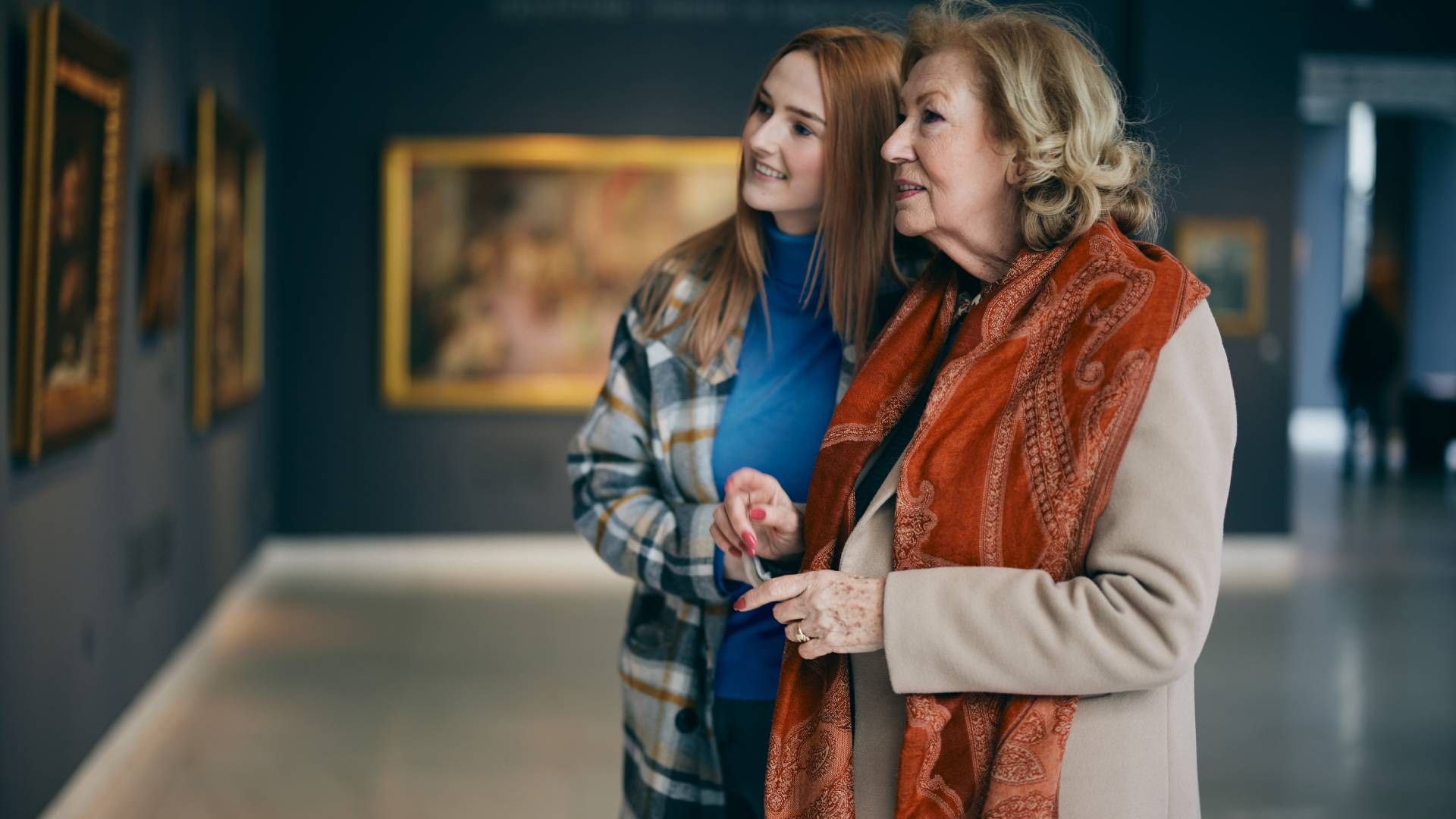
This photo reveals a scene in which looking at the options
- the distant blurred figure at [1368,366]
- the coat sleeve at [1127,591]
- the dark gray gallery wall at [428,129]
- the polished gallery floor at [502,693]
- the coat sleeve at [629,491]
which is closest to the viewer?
the coat sleeve at [1127,591]

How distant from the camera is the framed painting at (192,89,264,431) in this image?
297 inches

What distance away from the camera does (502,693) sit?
271 inches

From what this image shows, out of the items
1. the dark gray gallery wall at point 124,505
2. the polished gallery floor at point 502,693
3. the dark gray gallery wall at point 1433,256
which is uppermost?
the dark gray gallery wall at point 1433,256

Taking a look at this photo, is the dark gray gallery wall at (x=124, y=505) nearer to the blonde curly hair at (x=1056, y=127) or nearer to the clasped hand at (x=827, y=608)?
the clasped hand at (x=827, y=608)

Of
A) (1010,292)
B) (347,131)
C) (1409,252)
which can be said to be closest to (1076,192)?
(1010,292)

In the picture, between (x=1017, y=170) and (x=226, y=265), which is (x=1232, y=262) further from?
(x=1017, y=170)

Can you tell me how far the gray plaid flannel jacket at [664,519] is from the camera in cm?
263

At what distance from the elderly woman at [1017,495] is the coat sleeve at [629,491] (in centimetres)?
45

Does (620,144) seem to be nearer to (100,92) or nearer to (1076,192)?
(100,92)

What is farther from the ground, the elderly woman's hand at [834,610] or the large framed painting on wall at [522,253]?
the large framed painting on wall at [522,253]

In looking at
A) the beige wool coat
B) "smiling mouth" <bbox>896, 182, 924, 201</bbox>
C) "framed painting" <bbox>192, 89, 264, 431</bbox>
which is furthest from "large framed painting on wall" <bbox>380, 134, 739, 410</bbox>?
the beige wool coat

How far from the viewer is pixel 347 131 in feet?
35.3

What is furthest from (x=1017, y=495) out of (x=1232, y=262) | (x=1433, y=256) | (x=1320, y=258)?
(x=1320, y=258)

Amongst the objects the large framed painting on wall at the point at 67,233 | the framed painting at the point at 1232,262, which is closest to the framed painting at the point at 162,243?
the large framed painting on wall at the point at 67,233
